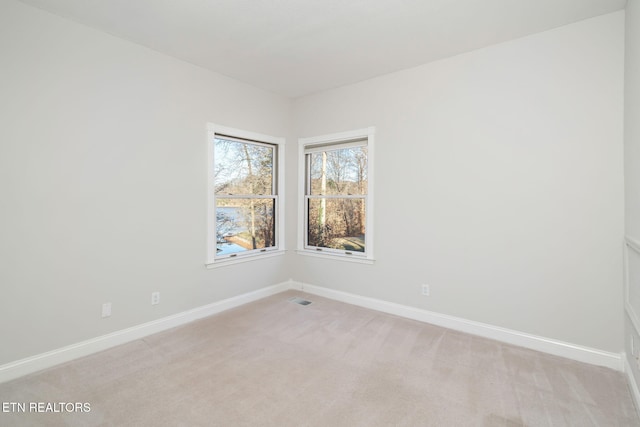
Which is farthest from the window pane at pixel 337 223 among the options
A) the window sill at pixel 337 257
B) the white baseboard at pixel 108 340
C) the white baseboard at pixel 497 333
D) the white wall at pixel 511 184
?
the white baseboard at pixel 108 340

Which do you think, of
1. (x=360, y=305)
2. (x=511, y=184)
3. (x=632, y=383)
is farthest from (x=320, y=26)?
(x=632, y=383)

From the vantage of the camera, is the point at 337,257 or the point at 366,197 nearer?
the point at 366,197

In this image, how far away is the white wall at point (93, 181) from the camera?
2.31 m

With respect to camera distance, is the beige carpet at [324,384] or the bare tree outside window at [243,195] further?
the bare tree outside window at [243,195]

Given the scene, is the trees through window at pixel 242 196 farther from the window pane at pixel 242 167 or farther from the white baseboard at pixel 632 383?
the white baseboard at pixel 632 383

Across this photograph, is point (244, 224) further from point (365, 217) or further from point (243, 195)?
point (365, 217)

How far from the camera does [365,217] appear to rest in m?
3.90

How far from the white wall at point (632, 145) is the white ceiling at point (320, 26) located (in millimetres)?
333

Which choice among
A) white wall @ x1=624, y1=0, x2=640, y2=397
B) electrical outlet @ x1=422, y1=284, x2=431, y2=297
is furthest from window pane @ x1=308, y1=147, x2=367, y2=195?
white wall @ x1=624, y1=0, x2=640, y2=397

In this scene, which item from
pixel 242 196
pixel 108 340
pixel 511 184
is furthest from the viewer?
pixel 242 196

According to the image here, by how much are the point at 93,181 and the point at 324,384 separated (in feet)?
8.30

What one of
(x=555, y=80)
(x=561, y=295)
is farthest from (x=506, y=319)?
(x=555, y=80)

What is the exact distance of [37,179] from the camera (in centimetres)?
240

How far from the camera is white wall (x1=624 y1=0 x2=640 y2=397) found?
6.72 feet
